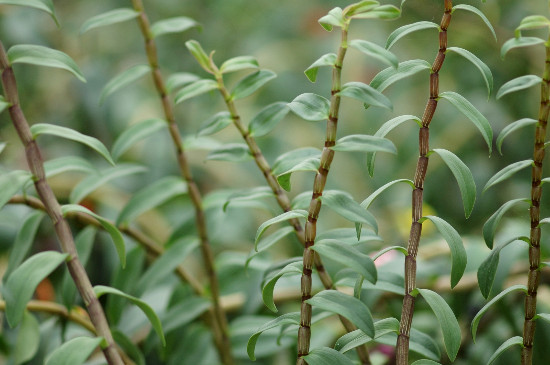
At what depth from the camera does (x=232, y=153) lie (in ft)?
1.16

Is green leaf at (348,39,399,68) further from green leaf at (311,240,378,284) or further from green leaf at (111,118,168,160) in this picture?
green leaf at (111,118,168,160)

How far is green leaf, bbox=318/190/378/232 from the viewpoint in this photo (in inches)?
→ 9.8

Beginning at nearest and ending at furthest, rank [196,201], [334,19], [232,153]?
1. [334,19]
2. [232,153]
3. [196,201]

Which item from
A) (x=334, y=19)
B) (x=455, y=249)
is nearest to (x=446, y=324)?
(x=455, y=249)

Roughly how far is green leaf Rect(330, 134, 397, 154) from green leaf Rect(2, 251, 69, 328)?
14cm

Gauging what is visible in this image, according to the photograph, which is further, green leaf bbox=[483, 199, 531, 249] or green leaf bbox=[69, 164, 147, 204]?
green leaf bbox=[69, 164, 147, 204]

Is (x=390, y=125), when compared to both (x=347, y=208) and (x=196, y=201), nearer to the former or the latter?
(x=347, y=208)

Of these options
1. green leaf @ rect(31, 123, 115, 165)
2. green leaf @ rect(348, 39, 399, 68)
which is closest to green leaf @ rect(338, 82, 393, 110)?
green leaf @ rect(348, 39, 399, 68)

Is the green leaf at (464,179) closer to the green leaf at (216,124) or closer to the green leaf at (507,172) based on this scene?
the green leaf at (507,172)

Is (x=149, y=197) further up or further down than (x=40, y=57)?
further down

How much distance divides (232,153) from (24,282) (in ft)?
0.42

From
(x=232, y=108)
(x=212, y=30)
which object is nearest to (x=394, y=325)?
(x=232, y=108)

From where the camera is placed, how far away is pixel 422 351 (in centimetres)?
31

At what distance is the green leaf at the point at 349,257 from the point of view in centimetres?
24
